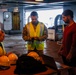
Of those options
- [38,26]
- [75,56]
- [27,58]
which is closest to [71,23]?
[75,56]

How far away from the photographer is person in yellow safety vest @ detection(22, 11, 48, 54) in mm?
3553

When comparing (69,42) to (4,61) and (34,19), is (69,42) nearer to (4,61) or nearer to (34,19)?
(34,19)

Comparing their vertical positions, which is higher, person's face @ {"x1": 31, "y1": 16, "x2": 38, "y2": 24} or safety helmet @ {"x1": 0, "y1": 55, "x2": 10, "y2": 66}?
person's face @ {"x1": 31, "y1": 16, "x2": 38, "y2": 24}

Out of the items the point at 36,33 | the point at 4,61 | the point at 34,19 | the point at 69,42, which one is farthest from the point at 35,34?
the point at 4,61

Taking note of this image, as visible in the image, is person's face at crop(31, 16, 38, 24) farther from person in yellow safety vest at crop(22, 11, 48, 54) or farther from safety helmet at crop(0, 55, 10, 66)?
safety helmet at crop(0, 55, 10, 66)

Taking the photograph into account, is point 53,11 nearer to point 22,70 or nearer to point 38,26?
point 38,26

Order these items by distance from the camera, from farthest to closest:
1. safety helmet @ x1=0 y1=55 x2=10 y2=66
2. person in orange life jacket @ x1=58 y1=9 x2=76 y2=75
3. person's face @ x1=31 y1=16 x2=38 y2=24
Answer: person's face @ x1=31 y1=16 x2=38 y2=24 < person in orange life jacket @ x1=58 y1=9 x2=76 y2=75 < safety helmet @ x1=0 y1=55 x2=10 y2=66

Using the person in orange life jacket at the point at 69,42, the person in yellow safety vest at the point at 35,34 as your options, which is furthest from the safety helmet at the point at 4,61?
the person in yellow safety vest at the point at 35,34

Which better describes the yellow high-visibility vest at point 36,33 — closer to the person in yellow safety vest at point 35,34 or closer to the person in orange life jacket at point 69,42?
the person in yellow safety vest at point 35,34

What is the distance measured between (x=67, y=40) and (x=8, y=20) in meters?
13.4

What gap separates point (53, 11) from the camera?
1548 cm

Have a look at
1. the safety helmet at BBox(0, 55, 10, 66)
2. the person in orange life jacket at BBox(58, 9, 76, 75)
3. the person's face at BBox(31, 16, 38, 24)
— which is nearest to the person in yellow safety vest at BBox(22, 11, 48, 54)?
the person's face at BBox(31, 16, 38, 24)

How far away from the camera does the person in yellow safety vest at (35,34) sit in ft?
11.7

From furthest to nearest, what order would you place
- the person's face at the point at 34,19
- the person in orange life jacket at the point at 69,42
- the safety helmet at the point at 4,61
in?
the person's face at the point at 34,19 < the person in orange life jacket at the point at 69,42 < the safety helmet at the point at 4,61
